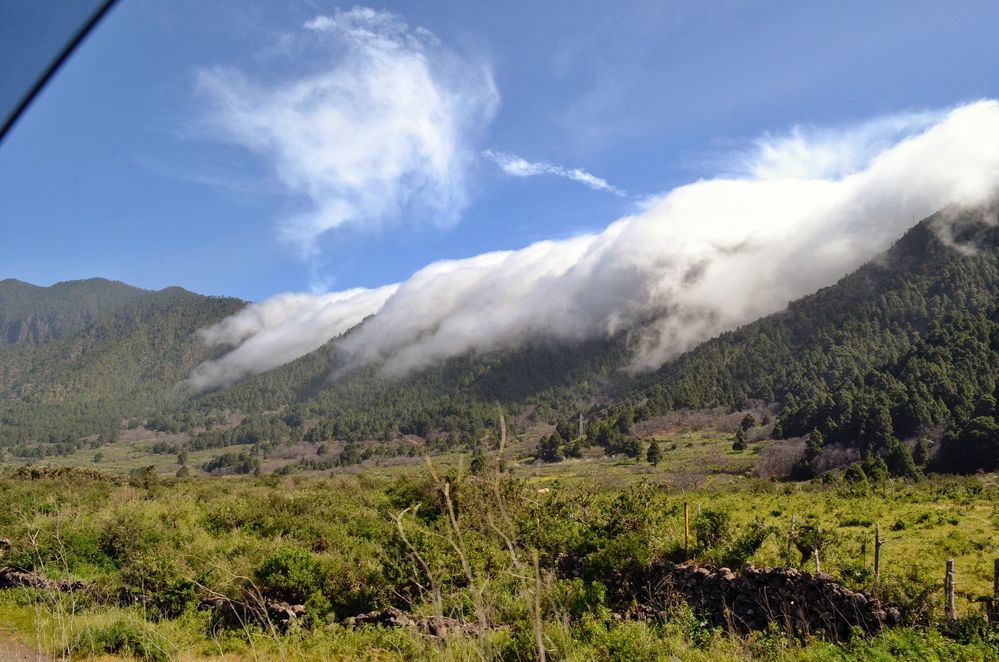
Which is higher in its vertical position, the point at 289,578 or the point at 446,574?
the point at 446,574

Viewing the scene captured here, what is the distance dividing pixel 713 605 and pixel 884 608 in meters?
3.29

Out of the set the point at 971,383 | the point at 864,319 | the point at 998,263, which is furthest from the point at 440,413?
the point at 998,263

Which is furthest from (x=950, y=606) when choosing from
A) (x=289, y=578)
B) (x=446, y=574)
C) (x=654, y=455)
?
(x=654, y=455)

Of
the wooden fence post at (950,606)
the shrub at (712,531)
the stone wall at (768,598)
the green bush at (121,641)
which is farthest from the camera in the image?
the shrub at (712,531)

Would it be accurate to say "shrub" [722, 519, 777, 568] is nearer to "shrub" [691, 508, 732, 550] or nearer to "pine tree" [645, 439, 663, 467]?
"shrub" [691, 508, 732, 550]

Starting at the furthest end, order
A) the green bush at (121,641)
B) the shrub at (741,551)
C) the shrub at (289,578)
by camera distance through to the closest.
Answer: the shrub at (741,551) < the shrub at (289,578) < the green bush at (121,641)

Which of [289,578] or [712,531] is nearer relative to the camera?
[289,578]

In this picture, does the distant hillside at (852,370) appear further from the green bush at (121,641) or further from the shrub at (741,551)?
the green bush at (121,641)

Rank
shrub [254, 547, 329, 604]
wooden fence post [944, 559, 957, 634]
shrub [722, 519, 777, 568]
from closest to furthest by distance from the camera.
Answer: wooden fence post [944, 559, 957, 634]
shrub [254, 547, 329, 604]
shrub [722, 519, 777, 568]

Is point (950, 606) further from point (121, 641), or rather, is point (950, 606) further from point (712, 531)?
point (121, 641)

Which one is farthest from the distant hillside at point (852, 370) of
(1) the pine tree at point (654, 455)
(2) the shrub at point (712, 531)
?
(2) the shrub at point (712, 531)

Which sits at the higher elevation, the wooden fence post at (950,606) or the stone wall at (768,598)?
the wooden fence post at (950,606)

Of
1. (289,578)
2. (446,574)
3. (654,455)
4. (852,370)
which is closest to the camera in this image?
(446,574)

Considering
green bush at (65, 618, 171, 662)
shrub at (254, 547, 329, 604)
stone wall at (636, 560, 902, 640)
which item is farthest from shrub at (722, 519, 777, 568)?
green bush at (65, 618, 171, 662)
